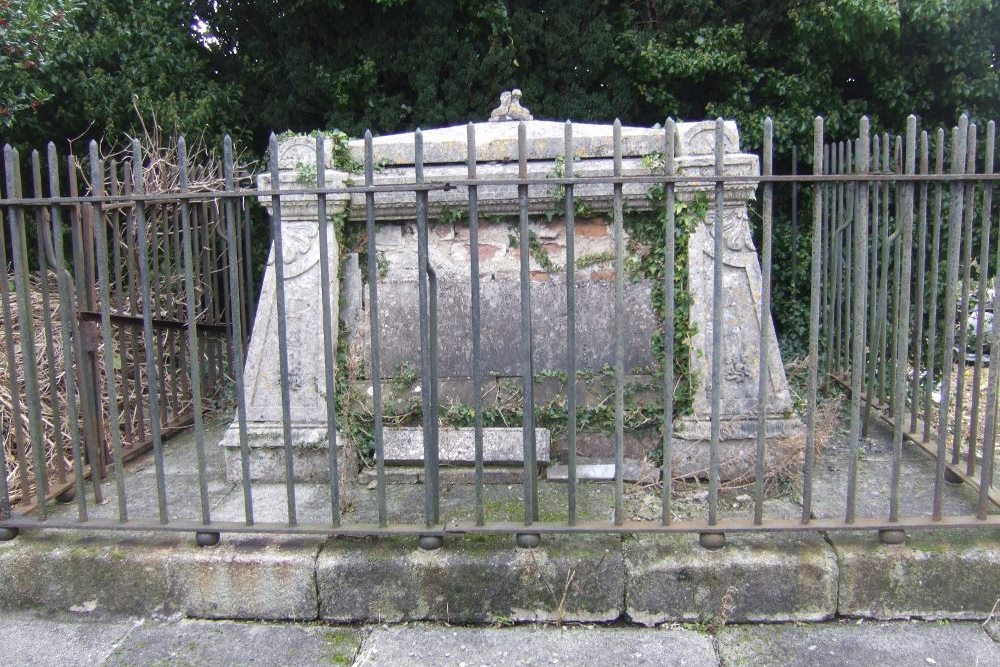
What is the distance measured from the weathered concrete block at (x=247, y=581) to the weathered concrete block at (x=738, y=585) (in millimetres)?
1200

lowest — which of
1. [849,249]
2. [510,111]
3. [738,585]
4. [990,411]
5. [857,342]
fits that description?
[738,585]

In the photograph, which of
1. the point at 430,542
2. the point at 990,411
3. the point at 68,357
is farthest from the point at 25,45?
the point at 990,411

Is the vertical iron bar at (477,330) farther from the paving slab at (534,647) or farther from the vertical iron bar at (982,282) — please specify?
the vertical iron bar at (982,282)

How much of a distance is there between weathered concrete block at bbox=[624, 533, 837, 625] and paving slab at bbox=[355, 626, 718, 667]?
99 mm

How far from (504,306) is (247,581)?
65.7 inches

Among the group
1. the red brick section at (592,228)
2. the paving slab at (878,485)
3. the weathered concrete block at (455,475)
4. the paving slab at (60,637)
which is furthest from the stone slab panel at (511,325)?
the paving slab at (60,637)

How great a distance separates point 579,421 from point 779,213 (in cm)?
452

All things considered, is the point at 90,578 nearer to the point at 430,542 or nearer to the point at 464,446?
the point at 430,542

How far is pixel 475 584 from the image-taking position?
111 inches

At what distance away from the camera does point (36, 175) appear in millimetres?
3035

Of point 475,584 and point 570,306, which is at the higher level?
point 570,306

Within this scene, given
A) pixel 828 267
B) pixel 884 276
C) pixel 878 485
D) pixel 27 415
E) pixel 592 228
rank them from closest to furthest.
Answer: pixel 878 485 < pixel 884 276 < pixel 592 228 < pixel 27 415 < pixel 828 267

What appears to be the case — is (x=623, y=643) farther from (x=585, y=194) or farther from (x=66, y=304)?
(x=66, y=304)

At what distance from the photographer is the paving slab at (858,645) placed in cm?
255
